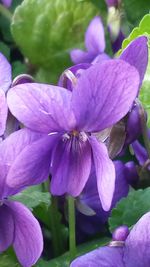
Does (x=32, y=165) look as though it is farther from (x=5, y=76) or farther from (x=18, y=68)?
(x=18, y=68)

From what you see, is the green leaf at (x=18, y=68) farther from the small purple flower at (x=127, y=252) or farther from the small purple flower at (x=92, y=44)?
the small purple flower at (x=127, y=252)

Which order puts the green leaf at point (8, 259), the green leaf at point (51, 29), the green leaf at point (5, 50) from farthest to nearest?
the green leaf at point (5, 50), the green leaf at point (51, 29), the green leaf at point (8, 259)

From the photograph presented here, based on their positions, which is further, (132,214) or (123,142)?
(132,214)

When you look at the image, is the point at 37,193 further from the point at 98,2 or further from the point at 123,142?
the point at 98,2

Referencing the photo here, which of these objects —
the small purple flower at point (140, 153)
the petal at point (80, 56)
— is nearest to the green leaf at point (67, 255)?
the small purple flower at point (140, 153)

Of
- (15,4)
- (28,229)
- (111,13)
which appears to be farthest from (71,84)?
(15,4)
